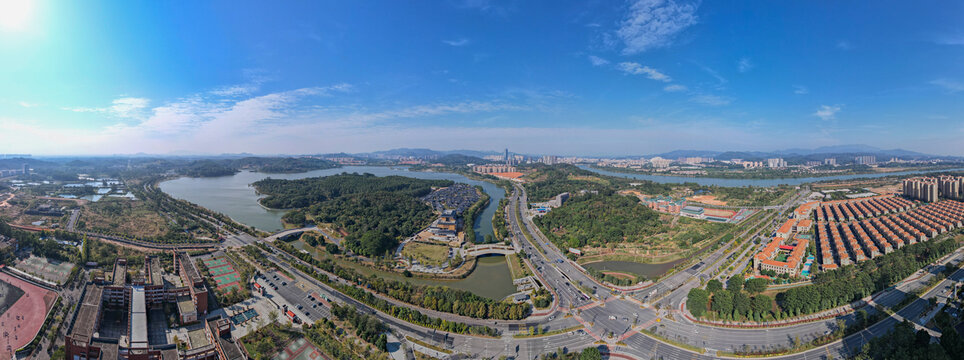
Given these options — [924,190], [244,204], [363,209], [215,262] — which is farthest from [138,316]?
[924,190]

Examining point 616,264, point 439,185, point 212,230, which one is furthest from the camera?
point 439,185

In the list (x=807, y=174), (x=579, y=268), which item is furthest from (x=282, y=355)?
(x=807, y=174)

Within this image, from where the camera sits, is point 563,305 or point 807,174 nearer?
point 563,305

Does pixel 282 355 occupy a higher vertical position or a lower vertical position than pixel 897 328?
lower

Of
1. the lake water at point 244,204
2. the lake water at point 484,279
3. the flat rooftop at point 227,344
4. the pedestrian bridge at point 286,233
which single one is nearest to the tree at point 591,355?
the lake water at point 484,279

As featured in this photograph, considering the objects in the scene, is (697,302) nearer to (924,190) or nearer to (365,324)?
(365,324)

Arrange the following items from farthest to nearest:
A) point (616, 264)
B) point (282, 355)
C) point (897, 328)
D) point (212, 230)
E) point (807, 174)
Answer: point (807, 174), point (212, 230), point (616, 264), point (282, 355), point (897, 328)

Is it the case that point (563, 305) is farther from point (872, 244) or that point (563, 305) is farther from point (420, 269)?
point (872, 244)

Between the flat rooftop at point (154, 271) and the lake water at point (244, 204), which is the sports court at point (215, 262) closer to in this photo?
the flat rooftop at point (154, 271)
